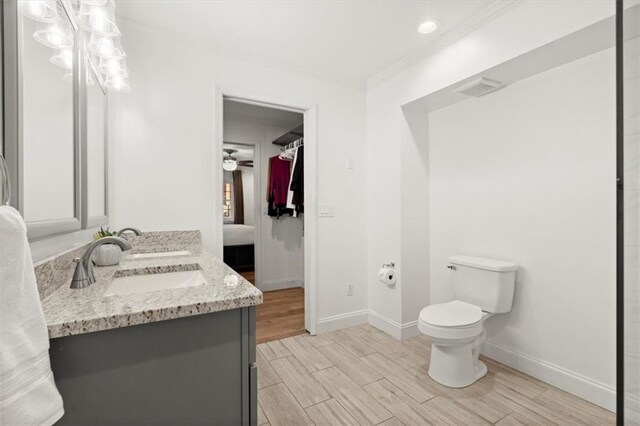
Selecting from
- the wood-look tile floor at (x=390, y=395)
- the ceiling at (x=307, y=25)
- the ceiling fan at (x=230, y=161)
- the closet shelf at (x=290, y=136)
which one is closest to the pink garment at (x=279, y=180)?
the closet shelf at (x=290, y=136)

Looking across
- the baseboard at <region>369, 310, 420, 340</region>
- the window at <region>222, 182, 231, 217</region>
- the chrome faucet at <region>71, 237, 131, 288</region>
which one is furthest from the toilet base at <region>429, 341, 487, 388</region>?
the window at <region>222, 182, 231, 217</region>

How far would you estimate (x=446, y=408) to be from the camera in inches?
69.0

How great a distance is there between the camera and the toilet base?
1.96m

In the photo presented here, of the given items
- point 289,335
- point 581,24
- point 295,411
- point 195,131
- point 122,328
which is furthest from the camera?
point 289,335

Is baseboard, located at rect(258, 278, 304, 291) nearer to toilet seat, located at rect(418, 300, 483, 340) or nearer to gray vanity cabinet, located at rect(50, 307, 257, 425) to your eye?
toilet seat, located at rect(418, 300, 483, 340)

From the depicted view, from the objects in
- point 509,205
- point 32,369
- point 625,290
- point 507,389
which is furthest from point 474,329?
point 32,369

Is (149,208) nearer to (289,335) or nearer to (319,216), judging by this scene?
(319,216)

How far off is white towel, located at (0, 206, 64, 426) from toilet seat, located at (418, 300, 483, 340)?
72.6 inches

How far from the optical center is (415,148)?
2.79 meters

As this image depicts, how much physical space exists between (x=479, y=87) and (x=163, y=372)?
249cm

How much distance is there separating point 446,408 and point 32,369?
1.91 meters

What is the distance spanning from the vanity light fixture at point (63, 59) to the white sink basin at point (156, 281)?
86 centimetres

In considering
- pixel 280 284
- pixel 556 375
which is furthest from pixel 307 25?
pixel 280 284

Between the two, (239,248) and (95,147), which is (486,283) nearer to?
(95,147)
